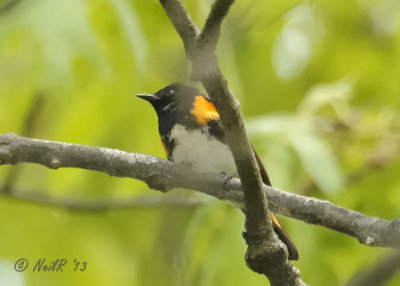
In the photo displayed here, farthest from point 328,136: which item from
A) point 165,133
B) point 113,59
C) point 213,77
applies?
point 213,77

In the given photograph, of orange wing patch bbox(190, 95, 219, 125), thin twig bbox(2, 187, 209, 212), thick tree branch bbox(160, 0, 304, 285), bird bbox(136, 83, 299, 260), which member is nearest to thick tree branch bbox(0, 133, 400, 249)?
thick tree branch bbox(160, 0, 304, 285)

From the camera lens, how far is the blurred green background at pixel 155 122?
303 centimetres

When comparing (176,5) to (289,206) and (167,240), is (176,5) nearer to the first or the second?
(289,206)

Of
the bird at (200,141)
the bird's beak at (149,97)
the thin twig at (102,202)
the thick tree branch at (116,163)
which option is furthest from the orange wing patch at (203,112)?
the thick tree branch at (116,163)

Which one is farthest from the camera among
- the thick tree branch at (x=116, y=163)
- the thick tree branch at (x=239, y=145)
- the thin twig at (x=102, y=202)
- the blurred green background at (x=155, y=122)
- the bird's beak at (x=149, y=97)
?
the thin twig at (x=102, y=202)

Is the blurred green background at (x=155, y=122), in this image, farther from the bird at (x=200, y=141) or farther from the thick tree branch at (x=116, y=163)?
the thick tree branch at (x=116, y=163)

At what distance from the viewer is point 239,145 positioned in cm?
188

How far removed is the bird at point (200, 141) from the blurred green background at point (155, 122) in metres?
0.17

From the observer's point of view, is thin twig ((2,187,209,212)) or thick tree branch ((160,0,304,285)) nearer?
thick tree branch ((160,0,304,285))

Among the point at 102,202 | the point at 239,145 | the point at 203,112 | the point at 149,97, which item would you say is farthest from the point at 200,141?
the point at 239,145

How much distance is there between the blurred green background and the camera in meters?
3.03

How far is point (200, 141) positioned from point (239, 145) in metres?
1.53

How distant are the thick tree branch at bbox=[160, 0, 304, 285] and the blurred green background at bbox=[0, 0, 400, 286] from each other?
0.73 meters

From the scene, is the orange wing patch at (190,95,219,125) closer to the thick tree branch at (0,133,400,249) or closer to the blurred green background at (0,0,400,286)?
the blurred green background at (0,0,400,286)
